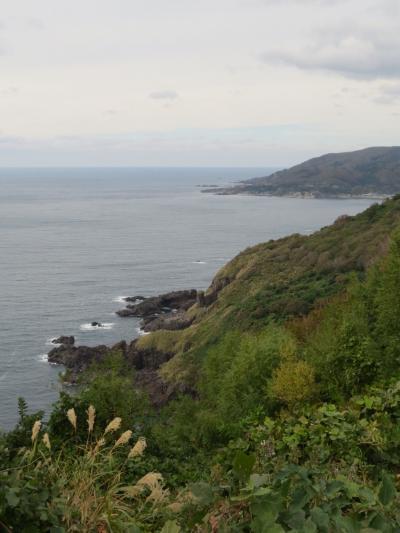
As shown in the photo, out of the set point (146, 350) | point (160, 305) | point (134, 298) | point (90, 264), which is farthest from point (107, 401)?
point (90, 264)

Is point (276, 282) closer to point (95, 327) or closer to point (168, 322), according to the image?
point (168, 322)

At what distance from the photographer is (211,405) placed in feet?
96.6

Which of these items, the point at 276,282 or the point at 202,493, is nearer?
the point at 202,493

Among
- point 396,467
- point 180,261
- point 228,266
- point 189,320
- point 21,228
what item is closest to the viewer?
point 396,467

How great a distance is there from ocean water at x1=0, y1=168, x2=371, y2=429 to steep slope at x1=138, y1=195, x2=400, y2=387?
11387mm

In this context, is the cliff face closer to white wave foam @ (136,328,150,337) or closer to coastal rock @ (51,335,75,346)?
coastal rock @ (51,335,75,346)

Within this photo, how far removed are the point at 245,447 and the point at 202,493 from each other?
457 centimetres

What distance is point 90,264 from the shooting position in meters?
108

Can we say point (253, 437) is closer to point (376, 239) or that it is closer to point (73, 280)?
point (376, 239)

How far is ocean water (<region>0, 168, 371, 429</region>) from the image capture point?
6203cm

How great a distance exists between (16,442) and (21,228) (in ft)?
486

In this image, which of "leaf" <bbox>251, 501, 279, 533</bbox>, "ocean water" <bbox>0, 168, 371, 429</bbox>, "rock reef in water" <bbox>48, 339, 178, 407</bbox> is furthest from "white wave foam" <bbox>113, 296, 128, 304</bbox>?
"leaf" <bbox>251, 501, 279, 533</bbox>

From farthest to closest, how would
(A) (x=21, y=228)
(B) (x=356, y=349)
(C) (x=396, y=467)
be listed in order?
(A) (x=21, y=228) < (B) (x=356, y=349) < (C) (x=396, y=467)

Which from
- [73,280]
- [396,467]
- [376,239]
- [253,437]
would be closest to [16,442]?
[253,437]
